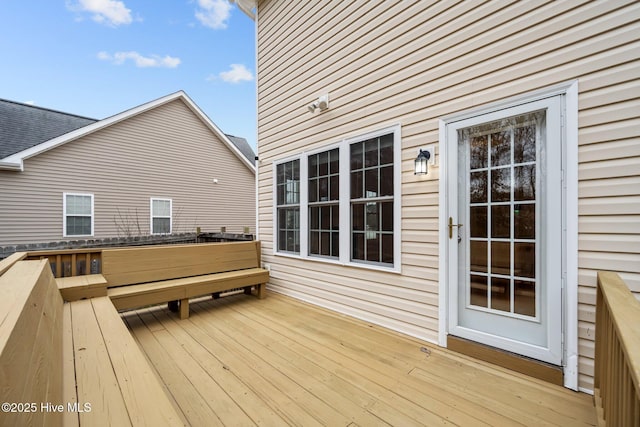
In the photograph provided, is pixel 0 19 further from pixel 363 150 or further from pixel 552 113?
pixel 552 113

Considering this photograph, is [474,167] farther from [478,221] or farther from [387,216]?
[387,216]

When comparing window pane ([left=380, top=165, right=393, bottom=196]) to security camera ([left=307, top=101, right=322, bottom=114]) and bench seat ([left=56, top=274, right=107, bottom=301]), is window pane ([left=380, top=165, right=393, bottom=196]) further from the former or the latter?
bench seat ([left=56, top=274, right=107, bottom=301])

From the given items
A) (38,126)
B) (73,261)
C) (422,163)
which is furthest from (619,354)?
(38,126)

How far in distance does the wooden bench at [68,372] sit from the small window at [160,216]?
314 inches

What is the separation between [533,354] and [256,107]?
523 centimetres

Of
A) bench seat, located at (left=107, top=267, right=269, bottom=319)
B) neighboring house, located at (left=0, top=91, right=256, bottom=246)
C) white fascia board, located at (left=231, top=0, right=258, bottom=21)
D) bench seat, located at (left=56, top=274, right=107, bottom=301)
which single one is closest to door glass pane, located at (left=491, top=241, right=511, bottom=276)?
bench seat, located at (left=107, top=267, right=269, bottom=319)

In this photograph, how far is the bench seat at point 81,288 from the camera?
8.94ft

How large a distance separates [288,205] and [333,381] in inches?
114

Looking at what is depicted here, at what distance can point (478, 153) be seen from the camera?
253 cm

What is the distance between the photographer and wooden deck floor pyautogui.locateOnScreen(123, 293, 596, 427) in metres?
1.74

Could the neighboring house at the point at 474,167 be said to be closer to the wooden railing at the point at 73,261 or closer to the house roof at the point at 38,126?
the wooden railing at the point at 73,261

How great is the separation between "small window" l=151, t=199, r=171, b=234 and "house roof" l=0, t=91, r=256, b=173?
2.73 metres

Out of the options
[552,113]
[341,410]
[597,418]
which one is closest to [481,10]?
[552,113]

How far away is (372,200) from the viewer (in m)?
3.31
